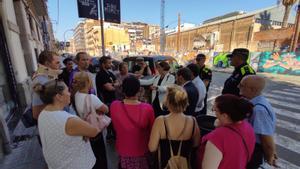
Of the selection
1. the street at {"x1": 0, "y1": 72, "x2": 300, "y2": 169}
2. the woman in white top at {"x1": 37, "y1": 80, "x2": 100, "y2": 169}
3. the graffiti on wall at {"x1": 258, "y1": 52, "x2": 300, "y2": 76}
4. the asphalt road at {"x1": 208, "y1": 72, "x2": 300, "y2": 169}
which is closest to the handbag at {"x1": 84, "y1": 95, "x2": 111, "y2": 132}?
the woman in white top at {"x1": 37, "y1": 80, "x2": 100, "y2": 169}

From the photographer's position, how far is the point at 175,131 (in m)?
1.58

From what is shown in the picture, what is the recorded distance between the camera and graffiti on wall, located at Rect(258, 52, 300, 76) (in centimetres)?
1381

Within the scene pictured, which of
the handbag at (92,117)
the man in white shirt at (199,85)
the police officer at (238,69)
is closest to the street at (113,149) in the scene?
the handbag at (92,117)

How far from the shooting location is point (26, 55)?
809cm

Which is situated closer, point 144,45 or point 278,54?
point 278,54

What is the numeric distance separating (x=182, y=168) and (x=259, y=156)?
84 centimetres

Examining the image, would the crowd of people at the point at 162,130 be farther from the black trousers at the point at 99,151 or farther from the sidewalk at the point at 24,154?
the sidewalk at the point at 24,154

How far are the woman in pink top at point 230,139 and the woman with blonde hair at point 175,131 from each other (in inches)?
7.5

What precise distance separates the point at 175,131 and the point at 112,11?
20.9ft

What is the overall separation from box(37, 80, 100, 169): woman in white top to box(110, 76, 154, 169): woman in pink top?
1.10 ft

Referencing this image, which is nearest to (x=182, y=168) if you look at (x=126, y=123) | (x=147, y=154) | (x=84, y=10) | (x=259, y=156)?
(x=147, y=154)

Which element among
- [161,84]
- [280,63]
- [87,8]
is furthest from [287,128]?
[280,63]

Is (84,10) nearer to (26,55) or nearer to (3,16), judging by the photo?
(3,16)

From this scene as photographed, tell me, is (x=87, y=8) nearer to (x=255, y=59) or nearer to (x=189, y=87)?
(x=189, y=87)
